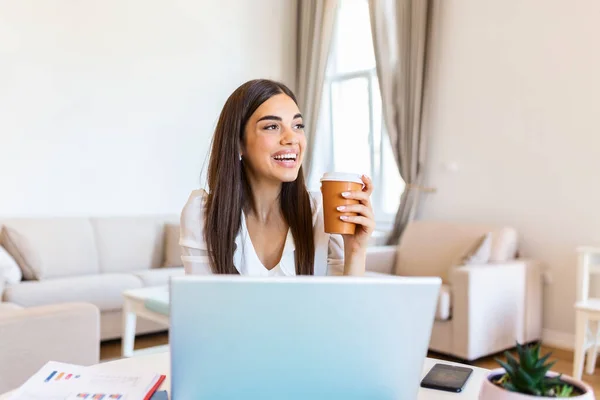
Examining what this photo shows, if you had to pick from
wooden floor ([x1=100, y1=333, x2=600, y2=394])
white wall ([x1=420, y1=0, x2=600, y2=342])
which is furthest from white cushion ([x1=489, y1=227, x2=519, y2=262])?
wooden floor ([x1=100, y1=333, x2=600, y2=394])

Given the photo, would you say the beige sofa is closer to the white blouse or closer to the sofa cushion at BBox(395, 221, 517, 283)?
the sofa cushion at BBox(395, 221, 517, 283)

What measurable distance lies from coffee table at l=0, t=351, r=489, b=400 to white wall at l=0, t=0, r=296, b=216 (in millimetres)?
3312

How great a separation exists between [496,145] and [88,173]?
286cm

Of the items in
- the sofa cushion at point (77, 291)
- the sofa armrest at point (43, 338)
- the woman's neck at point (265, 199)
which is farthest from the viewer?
the sofa cushion at point (77, 291)

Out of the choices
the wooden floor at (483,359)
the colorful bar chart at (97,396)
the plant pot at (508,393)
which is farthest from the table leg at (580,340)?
the colorful bar chart at (97,396)

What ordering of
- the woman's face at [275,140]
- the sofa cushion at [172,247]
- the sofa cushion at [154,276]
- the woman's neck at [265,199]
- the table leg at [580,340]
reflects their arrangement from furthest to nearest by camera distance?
1. the sofa cushion at [172,247]
2. the sofa cushion at [154,276]
3. the table leg at [580,340]
4. the woman's neck at [265,199]
5. the woman's face at [275,140]

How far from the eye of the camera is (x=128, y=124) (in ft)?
15.0

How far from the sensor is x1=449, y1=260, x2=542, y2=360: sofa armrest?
10.2 feet

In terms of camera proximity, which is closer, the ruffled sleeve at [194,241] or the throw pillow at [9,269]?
the ruffled sleeve at [194,241]

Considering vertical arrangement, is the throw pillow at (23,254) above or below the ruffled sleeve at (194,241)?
below

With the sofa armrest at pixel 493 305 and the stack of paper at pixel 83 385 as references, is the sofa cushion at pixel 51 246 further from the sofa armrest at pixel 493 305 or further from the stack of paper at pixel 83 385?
the stack of paper at pixel 83 385

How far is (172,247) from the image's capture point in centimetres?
421

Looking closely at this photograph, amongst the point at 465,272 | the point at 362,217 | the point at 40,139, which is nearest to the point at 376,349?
the point at 362,217

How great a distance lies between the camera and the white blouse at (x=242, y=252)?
50.7 inches
